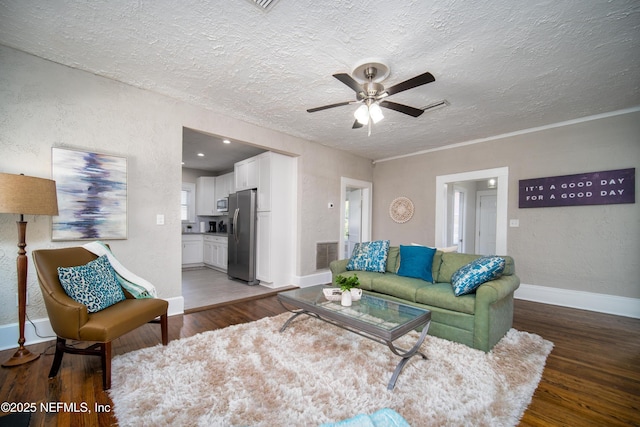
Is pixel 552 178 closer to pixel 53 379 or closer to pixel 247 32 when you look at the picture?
pixel 247 32

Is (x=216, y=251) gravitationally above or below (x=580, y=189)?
below

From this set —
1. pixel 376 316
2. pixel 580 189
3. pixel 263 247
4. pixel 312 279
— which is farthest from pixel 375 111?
pixel 580 189

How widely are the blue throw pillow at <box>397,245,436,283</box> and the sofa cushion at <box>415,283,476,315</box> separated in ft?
1.07

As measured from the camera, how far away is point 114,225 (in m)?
2.83

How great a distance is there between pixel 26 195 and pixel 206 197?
17.0 feet

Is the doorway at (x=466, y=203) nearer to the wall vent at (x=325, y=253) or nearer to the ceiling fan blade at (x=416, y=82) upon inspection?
the wall vent at (x=325, y=253)

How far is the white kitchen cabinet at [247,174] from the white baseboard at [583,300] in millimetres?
4833

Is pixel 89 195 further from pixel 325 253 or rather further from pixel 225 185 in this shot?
pixel 225 185

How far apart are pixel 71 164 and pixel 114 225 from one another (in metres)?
0.70

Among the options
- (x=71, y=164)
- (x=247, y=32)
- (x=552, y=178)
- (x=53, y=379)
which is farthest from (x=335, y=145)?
(x=53, y=379)

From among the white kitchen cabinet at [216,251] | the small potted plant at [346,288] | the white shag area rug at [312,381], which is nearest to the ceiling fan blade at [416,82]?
the small potted plant at [346,288]

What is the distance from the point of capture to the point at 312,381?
1857 mm

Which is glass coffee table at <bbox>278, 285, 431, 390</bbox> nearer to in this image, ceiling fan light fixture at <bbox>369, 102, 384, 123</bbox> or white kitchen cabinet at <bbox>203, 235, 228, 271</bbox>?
ceiling fan light fixture at <bbox>369, 102, 384, 123</bbox>

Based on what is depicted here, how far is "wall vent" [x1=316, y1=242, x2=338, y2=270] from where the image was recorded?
4980 millimetres
